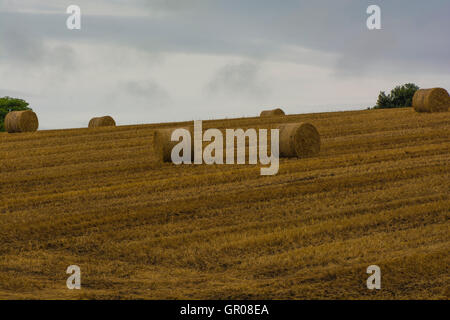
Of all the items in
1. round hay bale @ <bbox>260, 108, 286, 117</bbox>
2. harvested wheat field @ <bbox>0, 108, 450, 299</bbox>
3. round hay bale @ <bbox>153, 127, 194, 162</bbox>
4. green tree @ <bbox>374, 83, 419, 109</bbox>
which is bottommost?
harvested wheat field @ <bbox>0, 108, 450, 299</bbox>

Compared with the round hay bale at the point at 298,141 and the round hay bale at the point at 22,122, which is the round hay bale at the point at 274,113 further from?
the round hay bale at the point at 298,141

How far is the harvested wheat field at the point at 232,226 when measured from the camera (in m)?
9.11

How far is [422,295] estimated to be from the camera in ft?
27.2

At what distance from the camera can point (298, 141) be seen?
2053 centimetres

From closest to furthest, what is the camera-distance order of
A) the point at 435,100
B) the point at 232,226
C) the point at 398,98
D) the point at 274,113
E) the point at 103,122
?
the point at 232,226 → the point at 435,100 → the point at 103,122 → the point at 274,113 → the point at 398,98

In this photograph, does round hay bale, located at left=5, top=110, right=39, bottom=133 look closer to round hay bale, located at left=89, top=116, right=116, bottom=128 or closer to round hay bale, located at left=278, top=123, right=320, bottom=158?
round hay bale, located at left=89, top=116, right=116, bottom=128

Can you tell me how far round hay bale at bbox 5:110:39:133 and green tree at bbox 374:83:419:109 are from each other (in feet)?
138

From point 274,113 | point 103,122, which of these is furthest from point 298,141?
point 103,122

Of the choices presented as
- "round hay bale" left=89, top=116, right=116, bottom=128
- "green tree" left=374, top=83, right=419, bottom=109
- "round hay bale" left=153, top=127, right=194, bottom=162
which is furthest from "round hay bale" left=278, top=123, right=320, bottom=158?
"green tree" left=374, top=83, right=419, bottom=109

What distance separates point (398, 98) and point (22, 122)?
144 feet

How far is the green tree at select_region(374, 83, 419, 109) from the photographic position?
6431 centimetres

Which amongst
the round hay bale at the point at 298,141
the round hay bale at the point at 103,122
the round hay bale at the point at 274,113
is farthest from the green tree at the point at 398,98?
the round hay bale at the point at 298,141

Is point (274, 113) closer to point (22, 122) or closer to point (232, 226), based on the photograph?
point (22, 122)
